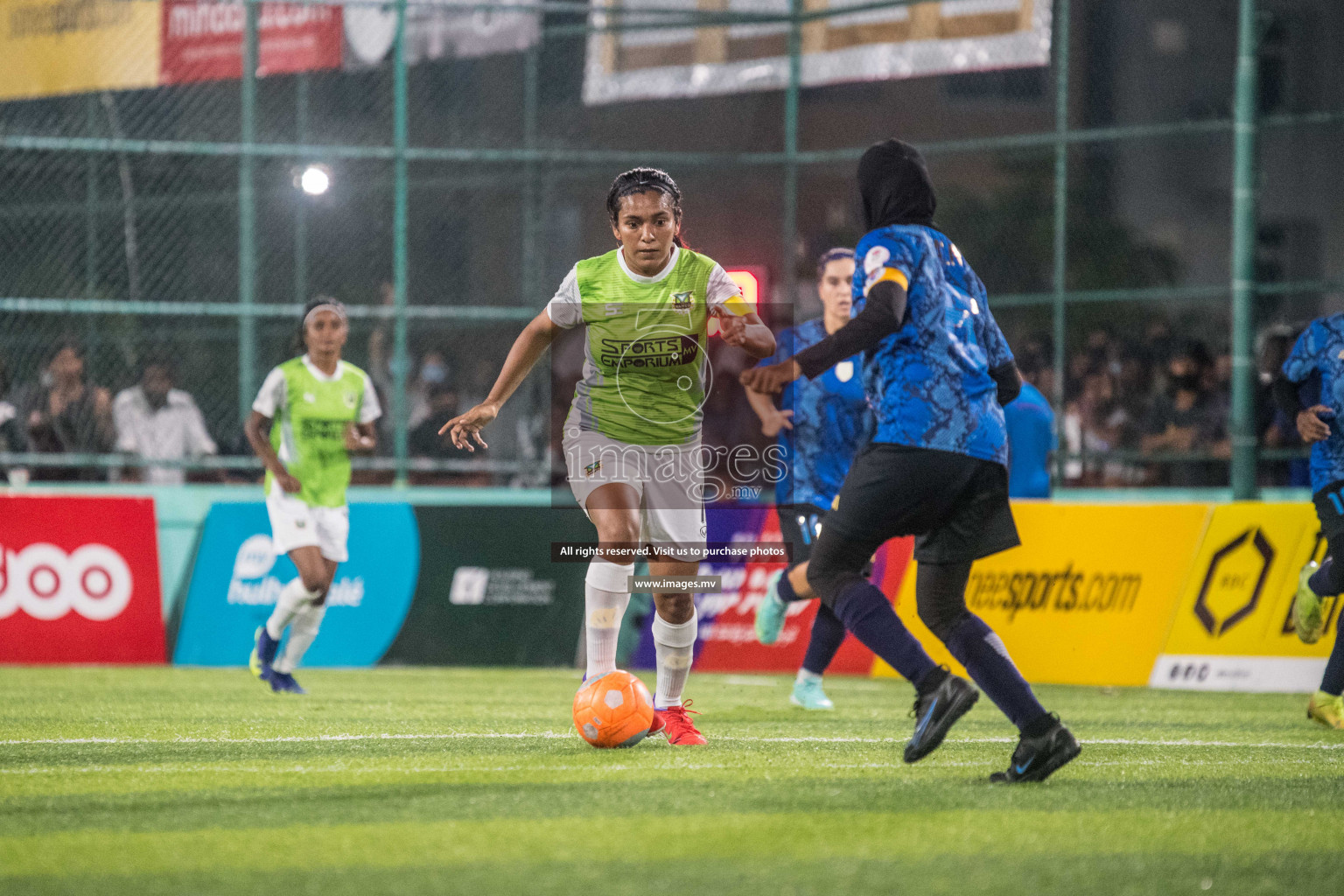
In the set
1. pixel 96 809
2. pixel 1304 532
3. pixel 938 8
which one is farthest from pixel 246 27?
pixel 96 809

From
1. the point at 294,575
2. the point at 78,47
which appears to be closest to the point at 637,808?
the point at 294,575

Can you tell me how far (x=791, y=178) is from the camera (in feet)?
48.9

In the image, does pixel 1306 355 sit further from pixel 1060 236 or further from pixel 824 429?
pixel 1060 236

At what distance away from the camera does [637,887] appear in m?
3.82

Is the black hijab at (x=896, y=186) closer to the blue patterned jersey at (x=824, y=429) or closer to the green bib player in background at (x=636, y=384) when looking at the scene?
the green bib player in background at (x=636, y=384)

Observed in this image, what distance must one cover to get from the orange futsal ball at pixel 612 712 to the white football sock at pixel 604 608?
13 cm

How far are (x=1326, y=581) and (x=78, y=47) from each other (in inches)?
403

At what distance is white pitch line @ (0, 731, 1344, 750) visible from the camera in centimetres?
683

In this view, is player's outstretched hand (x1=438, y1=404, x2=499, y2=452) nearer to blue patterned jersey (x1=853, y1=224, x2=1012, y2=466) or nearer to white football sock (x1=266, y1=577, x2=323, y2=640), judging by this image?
blue patterned jersey (x1=853, y1=224, x2=1012, y2=466)

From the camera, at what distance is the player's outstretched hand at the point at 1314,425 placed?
26.6 ft

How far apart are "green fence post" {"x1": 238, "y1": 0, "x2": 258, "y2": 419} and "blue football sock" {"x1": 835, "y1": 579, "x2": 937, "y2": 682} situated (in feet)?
28.5

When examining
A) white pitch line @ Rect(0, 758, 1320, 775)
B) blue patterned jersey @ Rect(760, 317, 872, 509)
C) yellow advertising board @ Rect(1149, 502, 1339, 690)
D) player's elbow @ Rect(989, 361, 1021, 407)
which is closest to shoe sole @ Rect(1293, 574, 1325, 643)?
yellow advertising board @ Rect(1149, 502, 1339, 690)

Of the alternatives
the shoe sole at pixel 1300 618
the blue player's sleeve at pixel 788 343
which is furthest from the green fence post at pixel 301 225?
the shoe sole at pixel 1300 618

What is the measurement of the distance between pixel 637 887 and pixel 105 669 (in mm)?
8835
